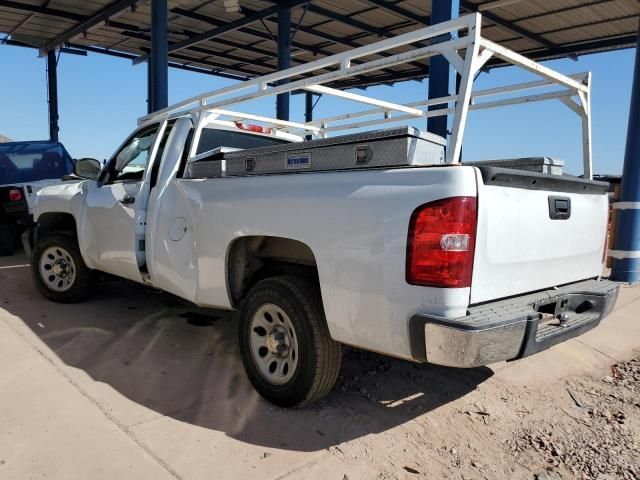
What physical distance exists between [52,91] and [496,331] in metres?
18.4

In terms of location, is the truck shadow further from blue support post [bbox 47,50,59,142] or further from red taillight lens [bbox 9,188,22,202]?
blue support post [bbox 47,50,59,142]

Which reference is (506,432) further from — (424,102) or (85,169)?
(85,169)

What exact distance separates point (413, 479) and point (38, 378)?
102 inches

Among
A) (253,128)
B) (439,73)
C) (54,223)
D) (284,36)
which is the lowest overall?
(54,223)

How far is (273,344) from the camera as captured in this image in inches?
123

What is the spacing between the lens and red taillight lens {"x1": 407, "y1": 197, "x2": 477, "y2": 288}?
227cm

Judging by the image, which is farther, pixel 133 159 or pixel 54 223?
pixel 54 223

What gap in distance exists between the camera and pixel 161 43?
10.4m

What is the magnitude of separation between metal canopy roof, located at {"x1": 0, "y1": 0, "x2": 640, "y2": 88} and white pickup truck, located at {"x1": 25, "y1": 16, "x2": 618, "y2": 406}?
8.23 m

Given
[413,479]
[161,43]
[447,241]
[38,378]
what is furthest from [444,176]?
[161,43]

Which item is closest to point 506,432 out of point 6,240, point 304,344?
point 304,344

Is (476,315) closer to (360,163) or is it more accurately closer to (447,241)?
(447,241)

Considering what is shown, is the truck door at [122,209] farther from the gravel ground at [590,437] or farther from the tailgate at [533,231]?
the gravel ground at [590,437]

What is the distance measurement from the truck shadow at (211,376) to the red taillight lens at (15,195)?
3.87 m
